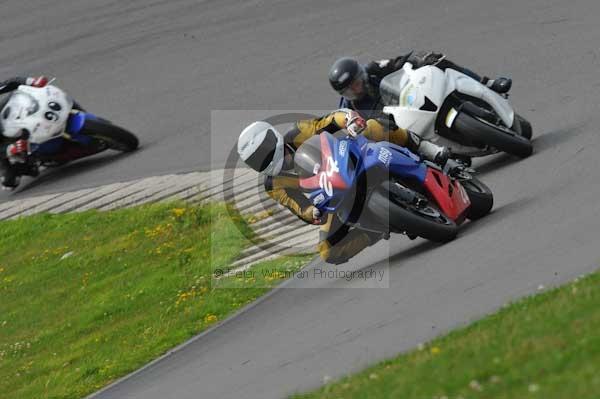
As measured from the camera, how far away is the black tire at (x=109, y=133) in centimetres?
1709

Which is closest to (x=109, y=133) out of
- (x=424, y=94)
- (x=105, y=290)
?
(x=105, y=290)

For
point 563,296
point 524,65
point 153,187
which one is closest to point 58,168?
point 153,187

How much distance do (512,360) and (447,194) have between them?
14.0ft

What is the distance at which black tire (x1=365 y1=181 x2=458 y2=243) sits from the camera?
999cm

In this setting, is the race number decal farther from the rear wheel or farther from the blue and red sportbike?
the rear wheel

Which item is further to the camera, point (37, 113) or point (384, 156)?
point (37, 113)

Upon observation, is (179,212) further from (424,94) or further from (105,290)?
(424,94)

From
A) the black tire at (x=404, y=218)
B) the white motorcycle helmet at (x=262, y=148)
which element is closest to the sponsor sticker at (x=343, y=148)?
the black tire at (x=404, y=218)

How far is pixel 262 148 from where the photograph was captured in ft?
34.8

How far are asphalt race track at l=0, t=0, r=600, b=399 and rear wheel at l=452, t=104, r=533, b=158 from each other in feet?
0.70

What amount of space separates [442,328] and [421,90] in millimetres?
4236

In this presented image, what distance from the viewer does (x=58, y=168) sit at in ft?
59.6

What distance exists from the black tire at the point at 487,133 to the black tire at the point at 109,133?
6.52 metres

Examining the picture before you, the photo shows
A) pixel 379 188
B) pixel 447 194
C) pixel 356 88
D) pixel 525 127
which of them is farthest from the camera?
pixel 525 127
